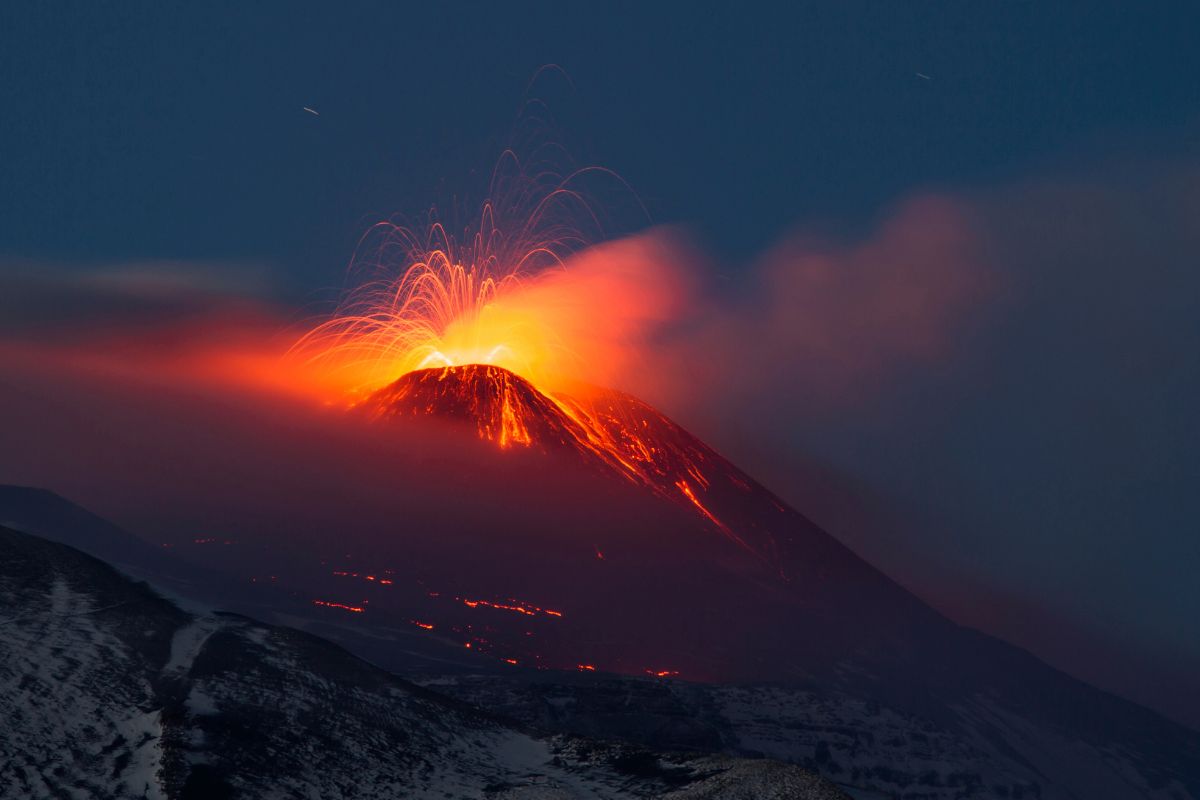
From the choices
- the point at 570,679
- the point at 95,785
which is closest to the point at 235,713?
the point at 95,785

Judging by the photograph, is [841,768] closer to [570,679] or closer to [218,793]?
[570,679]

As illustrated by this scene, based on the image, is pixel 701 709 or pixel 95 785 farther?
pixel 701 709

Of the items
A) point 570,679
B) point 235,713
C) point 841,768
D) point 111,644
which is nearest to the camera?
point 235,713

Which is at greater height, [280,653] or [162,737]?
[280,653]

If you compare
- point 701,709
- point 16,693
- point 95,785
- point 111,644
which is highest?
point 701,709

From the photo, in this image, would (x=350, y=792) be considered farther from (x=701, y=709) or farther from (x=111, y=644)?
(x=701, y=709)

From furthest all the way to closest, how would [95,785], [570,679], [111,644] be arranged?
[570,679] → [111,644] → [95,785]
